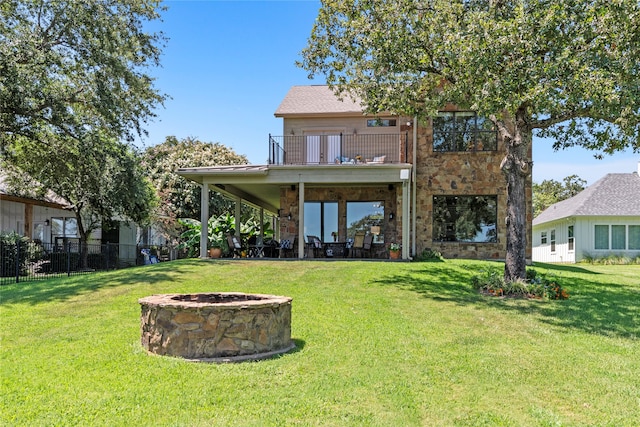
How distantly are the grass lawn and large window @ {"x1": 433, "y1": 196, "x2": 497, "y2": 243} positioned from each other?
22.2 ft

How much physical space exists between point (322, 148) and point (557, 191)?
4116cm

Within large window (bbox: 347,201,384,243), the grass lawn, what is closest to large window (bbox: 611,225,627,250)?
large window (bbox: 347,201,384,243)

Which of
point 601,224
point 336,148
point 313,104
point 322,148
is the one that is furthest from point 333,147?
point 601,224

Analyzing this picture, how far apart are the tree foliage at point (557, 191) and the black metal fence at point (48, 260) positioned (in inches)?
1690

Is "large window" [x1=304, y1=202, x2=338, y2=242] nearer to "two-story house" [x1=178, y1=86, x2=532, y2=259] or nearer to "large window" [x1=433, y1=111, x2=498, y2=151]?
"two-story house" [x1=178, y1=86, x2=532, y2=259]

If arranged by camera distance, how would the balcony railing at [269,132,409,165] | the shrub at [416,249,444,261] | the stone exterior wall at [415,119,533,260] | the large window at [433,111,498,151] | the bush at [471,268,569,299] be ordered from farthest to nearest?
the balcony railing at [269,132,409,165] < the large window at [433,111,498,151] < the stone exterior wall at [415,119,533,260] < the shrub at [416,249,444,261] < the bush at [471,268,569,299]

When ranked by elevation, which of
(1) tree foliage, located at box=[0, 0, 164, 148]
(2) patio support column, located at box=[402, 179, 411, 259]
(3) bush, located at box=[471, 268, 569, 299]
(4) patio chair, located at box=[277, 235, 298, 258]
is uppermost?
(1) tree foliage, located at box=[0, 0, 164, 148]

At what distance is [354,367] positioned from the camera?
5.36 m

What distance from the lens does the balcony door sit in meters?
17.0

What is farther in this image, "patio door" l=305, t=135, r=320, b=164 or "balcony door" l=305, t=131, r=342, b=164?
"patio door" l=305, t=135, r=320, b=164

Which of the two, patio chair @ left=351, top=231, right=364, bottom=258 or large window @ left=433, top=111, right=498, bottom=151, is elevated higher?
large window @ left=433, top=111, right=498, bottom=151

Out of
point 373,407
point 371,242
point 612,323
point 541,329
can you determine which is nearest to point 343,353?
point 373,407

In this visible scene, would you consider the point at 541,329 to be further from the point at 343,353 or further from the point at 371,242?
the point at 371,242

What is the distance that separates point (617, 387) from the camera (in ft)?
16.1
